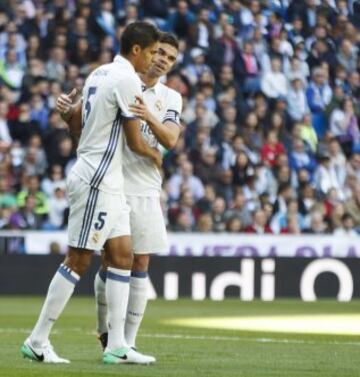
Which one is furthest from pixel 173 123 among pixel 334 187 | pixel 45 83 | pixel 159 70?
pixel 334 187

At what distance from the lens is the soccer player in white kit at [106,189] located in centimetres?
873

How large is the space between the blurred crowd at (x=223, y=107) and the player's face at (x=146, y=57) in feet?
33.3

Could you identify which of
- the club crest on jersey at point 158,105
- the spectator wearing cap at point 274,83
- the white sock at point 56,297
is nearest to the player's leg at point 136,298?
the white sock at point 56,297

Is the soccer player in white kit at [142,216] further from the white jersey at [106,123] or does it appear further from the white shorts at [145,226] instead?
the white jersey at [106,123]

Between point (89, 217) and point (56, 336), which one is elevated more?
point (89, 217)

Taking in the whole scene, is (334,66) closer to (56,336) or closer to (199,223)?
(199,223)

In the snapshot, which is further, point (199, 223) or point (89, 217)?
point (199, 223)

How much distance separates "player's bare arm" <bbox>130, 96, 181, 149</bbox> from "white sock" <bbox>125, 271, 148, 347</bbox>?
38.9 inches

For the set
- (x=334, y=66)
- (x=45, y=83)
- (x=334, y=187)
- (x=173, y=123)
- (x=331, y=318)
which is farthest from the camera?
(x=334, y=66)

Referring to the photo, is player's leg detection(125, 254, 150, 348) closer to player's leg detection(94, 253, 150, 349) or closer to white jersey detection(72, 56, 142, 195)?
player's leg detection(94, 253, 150, 349)

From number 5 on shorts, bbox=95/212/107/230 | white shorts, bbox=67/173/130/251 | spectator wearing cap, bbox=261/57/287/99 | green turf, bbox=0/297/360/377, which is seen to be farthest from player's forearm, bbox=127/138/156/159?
spectator wearing cap, bbox=261/57/287/99

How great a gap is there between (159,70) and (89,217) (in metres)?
1.42

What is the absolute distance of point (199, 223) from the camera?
19703 millimetres

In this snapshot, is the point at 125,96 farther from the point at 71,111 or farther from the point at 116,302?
the point at 116,302
